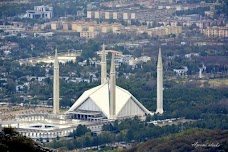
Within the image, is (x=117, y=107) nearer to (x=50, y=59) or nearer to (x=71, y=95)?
(x=71, y=95)

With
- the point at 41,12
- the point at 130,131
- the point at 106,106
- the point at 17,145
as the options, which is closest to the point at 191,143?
the point at 130,131

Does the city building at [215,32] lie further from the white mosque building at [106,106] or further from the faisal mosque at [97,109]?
the white mosque building at [106,106]

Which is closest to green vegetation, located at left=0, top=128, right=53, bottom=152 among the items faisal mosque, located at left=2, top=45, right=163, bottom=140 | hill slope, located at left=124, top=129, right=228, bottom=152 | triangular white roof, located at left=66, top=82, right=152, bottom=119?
hill slope, located at left=124, top=129, right=228, bottom=152

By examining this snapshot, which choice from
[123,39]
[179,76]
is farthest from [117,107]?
[123,39]

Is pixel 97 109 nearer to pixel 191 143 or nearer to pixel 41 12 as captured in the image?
pixel 191 143

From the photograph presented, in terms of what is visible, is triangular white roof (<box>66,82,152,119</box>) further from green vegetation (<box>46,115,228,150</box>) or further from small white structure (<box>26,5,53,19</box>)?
small white structure (<box>26,5,53,19</box>)
